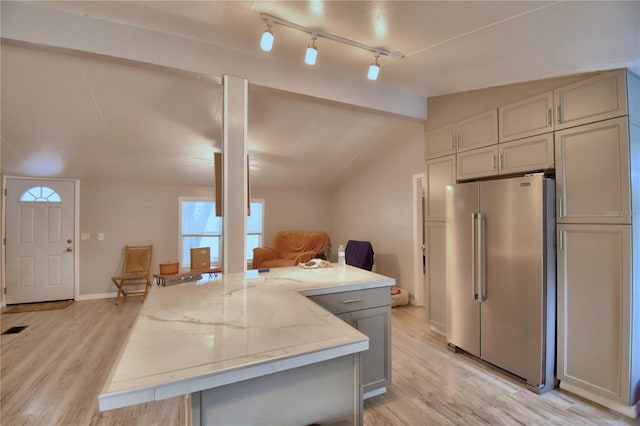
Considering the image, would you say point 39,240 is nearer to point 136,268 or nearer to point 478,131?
point 136,268

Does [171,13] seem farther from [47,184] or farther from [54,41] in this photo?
[47,184]

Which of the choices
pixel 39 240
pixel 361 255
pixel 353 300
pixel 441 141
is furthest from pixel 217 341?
pixel 39 240

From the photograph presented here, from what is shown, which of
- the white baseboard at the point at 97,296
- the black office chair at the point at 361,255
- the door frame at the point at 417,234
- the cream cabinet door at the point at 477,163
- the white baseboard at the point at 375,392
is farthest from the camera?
the black office chair at the point at 361,255

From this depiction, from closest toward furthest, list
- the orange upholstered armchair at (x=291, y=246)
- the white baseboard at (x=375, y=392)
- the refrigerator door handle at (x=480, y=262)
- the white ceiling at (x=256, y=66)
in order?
the white ceiling at (x=256, y=66) → the white baseboard at (x=375, y=392) → the refrigerator door handle at (x=480, y=262) → the orange upholstered armchair at (x=291, y=246)

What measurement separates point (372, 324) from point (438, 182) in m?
1.84

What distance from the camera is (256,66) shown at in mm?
2258

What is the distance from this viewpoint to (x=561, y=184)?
83.4 inches

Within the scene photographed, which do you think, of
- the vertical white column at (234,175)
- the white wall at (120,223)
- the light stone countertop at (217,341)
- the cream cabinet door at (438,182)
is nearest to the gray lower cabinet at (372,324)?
the light stone countertop at (217,341)

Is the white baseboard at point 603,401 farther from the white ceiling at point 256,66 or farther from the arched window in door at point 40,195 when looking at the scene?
the arched window in door at point 40,195

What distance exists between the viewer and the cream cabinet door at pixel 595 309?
72.2 inches

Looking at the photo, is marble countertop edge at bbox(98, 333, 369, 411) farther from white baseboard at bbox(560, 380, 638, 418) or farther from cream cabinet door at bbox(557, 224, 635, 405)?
white baseboard at bbox(560, 380, 638, 418)

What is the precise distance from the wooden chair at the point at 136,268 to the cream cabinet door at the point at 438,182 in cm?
442

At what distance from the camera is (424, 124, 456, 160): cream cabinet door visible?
2.95 meters

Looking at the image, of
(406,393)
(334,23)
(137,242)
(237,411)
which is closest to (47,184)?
(137,242)
